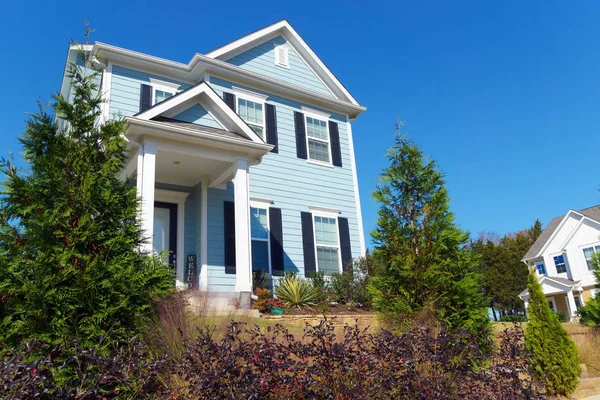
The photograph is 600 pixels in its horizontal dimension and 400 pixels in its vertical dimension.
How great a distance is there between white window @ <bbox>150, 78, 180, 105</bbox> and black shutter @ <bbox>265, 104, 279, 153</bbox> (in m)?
2.78

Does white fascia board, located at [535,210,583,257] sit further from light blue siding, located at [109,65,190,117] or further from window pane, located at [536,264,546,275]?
light blue siding, located at [109,65,190,117]

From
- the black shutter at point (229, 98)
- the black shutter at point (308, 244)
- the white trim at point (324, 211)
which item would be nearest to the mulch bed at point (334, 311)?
the black shutter at point (308, 244)

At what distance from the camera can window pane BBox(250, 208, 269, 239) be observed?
38.9ft

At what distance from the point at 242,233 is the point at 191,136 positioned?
233 centimetres

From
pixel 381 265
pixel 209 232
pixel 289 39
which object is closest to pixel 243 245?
pixel 209 232

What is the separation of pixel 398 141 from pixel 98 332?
582cm

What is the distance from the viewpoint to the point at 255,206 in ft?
39.7

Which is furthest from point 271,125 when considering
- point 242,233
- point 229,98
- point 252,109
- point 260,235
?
point 242,233

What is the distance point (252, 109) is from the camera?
1315 centimetres

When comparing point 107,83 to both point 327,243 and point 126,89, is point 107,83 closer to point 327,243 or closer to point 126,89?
point 126,89

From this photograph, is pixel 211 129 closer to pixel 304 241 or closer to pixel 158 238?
pixel 158 238

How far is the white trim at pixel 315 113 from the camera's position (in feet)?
46.9

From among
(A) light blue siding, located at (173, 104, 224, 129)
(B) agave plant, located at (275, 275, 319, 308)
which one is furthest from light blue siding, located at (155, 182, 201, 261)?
(B) agave plant, located at (275, 275, 319, 308)

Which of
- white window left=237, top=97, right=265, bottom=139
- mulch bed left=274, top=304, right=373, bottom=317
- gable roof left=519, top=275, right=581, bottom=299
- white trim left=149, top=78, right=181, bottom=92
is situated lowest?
mulch bed left=274, top=304, right=373, bottom=317
